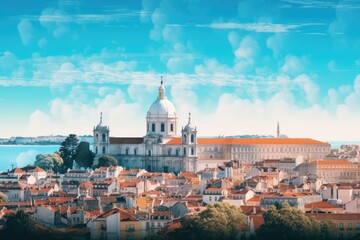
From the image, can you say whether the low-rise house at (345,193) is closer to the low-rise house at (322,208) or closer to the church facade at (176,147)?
the low-rise house at (322,208)

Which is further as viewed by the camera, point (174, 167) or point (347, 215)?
point (174, 167)

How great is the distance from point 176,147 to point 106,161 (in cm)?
395

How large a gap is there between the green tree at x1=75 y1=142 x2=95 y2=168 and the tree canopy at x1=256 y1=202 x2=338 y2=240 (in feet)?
97.2

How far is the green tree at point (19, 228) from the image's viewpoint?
29.2m

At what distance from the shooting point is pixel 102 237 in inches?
1181

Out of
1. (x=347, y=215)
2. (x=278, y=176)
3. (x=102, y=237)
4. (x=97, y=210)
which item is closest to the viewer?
(x=102, y=237)

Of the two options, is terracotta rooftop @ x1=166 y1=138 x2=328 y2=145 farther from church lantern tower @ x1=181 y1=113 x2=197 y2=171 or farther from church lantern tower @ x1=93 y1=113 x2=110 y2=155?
church lantern tower @ x1=93 y1=113 x2=110 y2=155

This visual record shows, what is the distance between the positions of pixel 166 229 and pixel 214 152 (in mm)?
33335

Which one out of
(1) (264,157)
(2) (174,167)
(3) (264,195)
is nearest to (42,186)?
(3) (264,195)

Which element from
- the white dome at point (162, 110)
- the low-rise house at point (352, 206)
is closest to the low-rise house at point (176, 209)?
the low-rise house at point (352, 206)

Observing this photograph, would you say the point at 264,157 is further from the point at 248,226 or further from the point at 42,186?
the point at 248,226

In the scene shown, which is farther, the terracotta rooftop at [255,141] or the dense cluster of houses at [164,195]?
the terracotta rooftop at [255,141]

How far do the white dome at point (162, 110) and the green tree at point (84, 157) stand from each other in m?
4.34

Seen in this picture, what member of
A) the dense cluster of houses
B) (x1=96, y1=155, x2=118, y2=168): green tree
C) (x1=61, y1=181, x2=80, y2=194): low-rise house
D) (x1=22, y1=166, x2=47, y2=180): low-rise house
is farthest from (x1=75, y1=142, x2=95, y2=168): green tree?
(x1=61, y1=181, x2=80, y2=194): low-rise house
